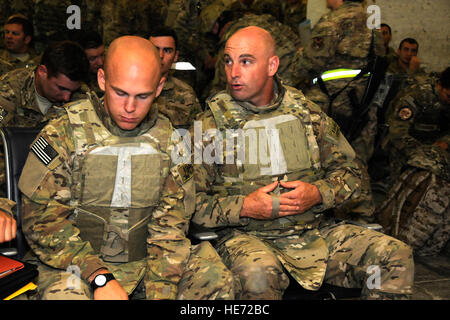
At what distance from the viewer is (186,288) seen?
1807mm

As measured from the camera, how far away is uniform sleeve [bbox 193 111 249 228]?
2.20 metres

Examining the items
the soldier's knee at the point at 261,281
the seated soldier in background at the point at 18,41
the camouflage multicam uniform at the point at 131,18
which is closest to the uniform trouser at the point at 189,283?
the soldier's knee at the point at 261,281

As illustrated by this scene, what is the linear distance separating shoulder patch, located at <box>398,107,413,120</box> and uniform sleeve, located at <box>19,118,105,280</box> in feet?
11.8

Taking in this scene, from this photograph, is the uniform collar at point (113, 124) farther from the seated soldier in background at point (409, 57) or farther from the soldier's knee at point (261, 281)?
the seated soldier in background at point (409, 57)

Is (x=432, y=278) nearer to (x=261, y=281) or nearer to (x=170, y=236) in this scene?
(x=261, y=281)

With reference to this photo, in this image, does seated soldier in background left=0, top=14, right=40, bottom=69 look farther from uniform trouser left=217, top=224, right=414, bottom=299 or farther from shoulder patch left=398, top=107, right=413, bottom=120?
uniform trouser left=217, top=224, right=414, bottom=299

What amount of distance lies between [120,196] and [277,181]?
2.28 feet

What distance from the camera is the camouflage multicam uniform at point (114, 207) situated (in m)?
1.77

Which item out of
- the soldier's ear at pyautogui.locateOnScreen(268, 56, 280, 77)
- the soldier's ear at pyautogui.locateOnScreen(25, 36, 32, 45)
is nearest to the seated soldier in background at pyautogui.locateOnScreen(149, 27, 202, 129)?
the soldier's ear at pyautogui.locateOnScreen(268, 56, 280, 77)

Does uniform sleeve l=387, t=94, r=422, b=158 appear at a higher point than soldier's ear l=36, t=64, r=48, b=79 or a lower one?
lower

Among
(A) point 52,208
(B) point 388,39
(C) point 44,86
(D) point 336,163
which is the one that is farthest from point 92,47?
(B) point 388,39

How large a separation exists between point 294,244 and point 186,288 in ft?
2.11

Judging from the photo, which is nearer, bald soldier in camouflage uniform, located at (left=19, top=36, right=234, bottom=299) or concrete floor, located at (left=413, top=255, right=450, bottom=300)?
bald soldier in camouflage uniform, located at (left=19, top=36, right=234, bottom=299)

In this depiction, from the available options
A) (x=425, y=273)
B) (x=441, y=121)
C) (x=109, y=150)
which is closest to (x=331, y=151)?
(x=109, y=150)
